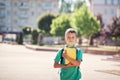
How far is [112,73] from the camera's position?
50.7 feet

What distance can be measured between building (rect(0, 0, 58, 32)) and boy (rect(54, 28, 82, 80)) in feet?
371

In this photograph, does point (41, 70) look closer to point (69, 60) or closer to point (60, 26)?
point (69, 60)

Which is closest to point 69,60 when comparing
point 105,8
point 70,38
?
point 70,38

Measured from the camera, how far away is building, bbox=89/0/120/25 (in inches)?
4350

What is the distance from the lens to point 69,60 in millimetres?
5547

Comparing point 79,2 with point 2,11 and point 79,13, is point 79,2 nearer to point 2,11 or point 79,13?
point 2,11

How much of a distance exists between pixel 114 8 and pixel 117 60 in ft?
296

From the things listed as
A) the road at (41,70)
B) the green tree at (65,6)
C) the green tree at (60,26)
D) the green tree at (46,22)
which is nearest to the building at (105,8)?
the green tree at (65,6)

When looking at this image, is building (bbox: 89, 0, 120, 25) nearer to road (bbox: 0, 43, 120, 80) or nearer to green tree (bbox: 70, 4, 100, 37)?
green tree (bbox: 70, 4, 100, 37)

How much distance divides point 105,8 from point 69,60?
355 feet

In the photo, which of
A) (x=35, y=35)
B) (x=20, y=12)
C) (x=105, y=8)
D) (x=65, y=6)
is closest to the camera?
(x=35, y=35)

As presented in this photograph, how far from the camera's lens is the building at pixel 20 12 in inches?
4690

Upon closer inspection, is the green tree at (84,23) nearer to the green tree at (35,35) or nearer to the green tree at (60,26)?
the green tree at (35,35)

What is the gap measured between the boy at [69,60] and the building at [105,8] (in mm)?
105335
